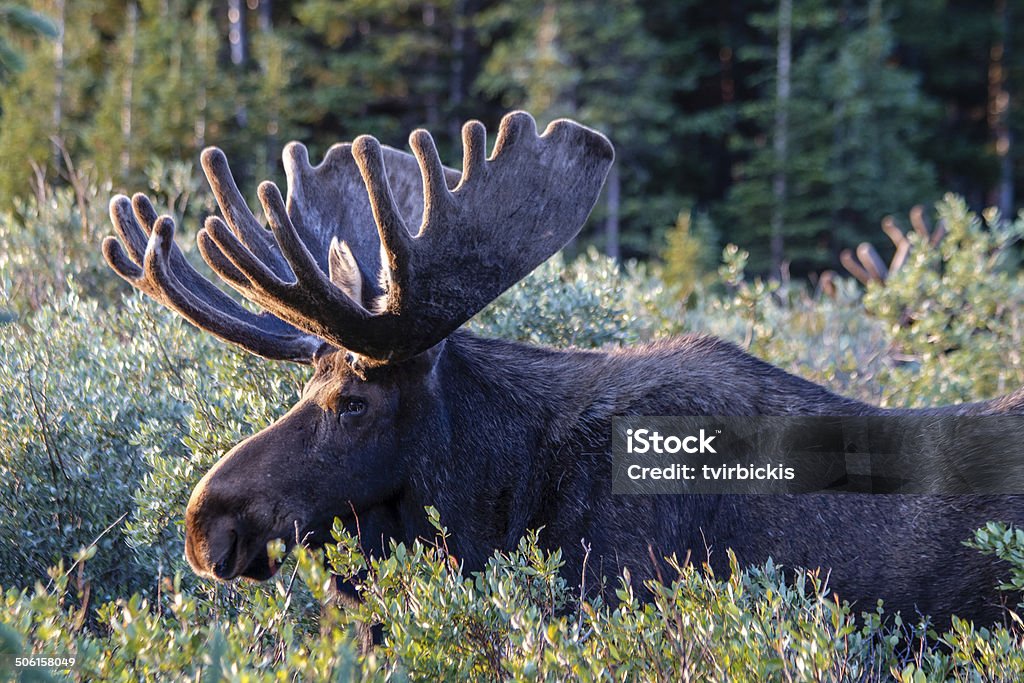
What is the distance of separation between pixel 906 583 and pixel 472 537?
138 centimetres

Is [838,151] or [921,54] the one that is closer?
[838,151]

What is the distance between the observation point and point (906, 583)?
3365 mm

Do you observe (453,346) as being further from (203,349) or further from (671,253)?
(671,253)

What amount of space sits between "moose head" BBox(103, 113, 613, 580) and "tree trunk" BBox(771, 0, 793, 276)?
26.7 metres

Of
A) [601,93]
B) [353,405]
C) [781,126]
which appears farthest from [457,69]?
[353,405]

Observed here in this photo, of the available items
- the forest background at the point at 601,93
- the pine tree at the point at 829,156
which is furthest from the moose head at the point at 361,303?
the pine tree at the point at 829,156

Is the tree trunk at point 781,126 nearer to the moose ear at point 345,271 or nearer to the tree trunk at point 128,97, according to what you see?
the tree trunk at point 128,97

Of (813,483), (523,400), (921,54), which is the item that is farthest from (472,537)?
(921,54)

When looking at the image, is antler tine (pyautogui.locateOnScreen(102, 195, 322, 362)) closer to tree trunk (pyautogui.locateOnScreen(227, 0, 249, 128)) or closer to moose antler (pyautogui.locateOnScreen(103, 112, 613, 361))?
moose antler (pyautogui.locateOnScreen(103, 112, 613, 361))

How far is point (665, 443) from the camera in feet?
11.8

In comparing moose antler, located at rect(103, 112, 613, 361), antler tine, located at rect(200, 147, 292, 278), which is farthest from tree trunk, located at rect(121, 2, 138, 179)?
moose antler, located at rect(103, 112, 613, 361)

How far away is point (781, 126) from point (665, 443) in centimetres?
3013

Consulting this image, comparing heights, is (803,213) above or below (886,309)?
below

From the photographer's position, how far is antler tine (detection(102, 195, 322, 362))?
3518 millimetres
